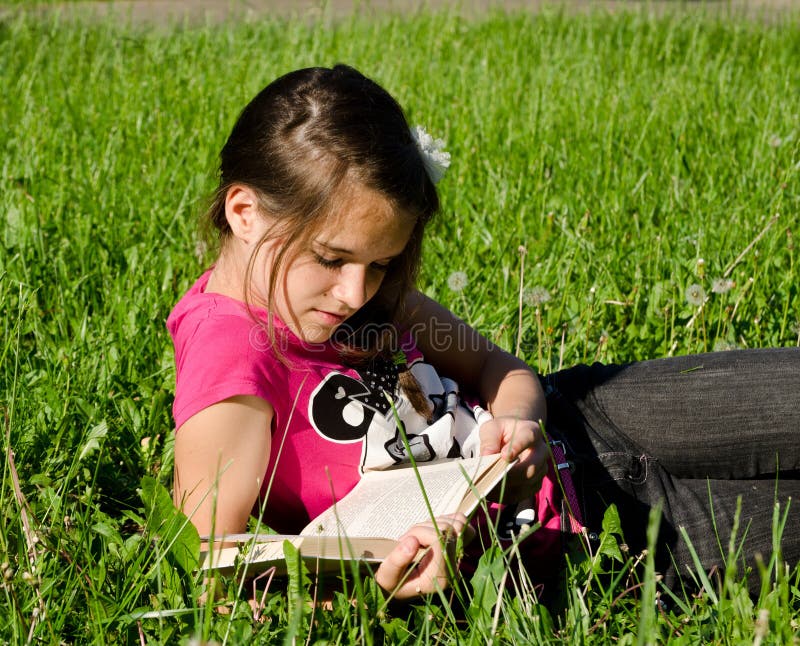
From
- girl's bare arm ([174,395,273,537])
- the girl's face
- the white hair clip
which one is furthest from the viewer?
the white hair clip

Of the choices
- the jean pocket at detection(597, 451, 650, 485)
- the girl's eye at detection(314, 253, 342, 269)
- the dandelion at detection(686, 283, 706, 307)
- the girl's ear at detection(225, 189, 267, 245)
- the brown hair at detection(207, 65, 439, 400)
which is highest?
the brown hair at detection(207, 65, 439, 400)

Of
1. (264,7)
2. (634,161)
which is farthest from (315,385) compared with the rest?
(264,7)

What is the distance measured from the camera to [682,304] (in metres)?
2.47

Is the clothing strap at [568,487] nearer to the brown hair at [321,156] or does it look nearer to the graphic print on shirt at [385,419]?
the graphic print on shirt at [385,419]

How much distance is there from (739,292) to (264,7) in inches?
178

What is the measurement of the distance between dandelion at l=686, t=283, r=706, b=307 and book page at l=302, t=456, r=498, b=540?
3.30 feet

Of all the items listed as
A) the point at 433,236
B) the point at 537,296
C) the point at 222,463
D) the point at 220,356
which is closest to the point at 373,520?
the point at 222,463

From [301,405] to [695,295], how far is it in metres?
1.13

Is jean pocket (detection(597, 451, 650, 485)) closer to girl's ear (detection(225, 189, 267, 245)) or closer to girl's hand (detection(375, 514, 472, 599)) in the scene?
girl's hand (detection(375, 514, 472, 599))

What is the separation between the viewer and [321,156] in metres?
1.59

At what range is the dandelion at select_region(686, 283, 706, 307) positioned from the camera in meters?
2.32

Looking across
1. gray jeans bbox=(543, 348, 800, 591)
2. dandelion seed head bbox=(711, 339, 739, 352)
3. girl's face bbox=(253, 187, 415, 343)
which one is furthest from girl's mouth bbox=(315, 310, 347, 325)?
dandelion seed head bbox=(711, 339, 739, 352)

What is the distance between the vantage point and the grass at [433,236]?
1.39m

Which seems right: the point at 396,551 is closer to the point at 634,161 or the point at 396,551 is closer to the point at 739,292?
the point at 739,292
